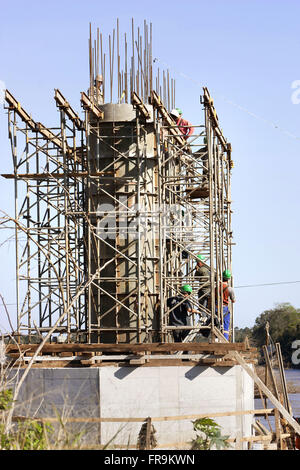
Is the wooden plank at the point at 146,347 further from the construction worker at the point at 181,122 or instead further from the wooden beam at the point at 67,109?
the construction worker at the point at 181,122

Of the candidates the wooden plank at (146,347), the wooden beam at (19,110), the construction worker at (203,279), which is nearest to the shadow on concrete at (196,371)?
the wooden plank at (146,347)

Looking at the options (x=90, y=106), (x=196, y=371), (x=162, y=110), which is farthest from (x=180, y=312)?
(x=90, y=106)

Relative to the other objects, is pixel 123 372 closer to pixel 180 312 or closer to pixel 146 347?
pixel 146 347

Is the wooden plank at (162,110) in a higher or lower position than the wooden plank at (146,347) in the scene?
higher

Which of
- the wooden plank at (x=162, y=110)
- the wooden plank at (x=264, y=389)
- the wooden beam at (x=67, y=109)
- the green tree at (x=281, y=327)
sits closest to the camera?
the wooden plank at (x=264, y=389)

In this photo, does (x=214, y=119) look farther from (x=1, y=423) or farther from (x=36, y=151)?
(x=1, y=423)

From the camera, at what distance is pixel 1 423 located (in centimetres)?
991

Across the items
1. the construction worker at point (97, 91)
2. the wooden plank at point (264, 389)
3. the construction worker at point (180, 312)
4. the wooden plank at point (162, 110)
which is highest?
the construction worker at point (97, 91)

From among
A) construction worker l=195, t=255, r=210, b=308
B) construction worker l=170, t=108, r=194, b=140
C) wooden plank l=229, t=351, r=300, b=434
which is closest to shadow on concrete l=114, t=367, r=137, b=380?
wooden plank l=229, t=351, r=300, b=434

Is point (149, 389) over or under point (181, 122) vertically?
under

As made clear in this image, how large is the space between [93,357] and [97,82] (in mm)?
9360

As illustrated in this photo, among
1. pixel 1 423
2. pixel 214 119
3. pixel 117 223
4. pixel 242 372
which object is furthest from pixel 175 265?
pixel 1 423

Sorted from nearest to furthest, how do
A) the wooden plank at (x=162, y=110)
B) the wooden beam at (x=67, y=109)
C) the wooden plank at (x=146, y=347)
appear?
the wooden plank at (x=146, y=347)
the wooden plank at (x=162, y=110)
the wooden beam at (x=67, y=109)

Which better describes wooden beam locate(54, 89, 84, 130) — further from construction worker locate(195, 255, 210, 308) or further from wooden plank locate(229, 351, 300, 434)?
wooden plank locate(229, 351, 300, 434)
